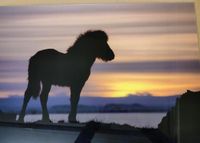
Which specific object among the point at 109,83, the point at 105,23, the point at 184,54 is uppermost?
the point at 105,23

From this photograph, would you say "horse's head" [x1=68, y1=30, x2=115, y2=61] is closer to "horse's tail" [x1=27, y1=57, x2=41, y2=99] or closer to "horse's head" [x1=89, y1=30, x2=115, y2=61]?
"horse's head" [x1=89, y1=30, x2=115, y2=61]

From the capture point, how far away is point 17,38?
1.26m

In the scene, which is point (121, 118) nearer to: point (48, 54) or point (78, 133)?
point (78, 133)

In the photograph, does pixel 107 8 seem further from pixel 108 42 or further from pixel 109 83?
pixel 109 83

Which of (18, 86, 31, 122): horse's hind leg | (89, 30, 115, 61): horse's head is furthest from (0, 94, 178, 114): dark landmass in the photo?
(89, 30, 115, 61): horse's head

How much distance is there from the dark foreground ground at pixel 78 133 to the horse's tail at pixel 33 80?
0.11 m

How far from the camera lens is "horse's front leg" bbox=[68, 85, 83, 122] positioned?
1.18 meters

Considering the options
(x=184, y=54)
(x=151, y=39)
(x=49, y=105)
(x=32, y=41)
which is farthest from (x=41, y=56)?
(x=184, y=54)

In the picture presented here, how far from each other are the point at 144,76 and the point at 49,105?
0.35 meters

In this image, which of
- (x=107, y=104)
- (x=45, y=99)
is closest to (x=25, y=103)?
(x=45, y=99)

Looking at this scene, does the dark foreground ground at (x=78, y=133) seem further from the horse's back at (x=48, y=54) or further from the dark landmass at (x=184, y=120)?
the horse's back at (x=48, y=54)

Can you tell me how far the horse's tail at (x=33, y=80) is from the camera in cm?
121

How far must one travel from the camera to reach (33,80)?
122cm

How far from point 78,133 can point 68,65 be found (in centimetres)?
25
